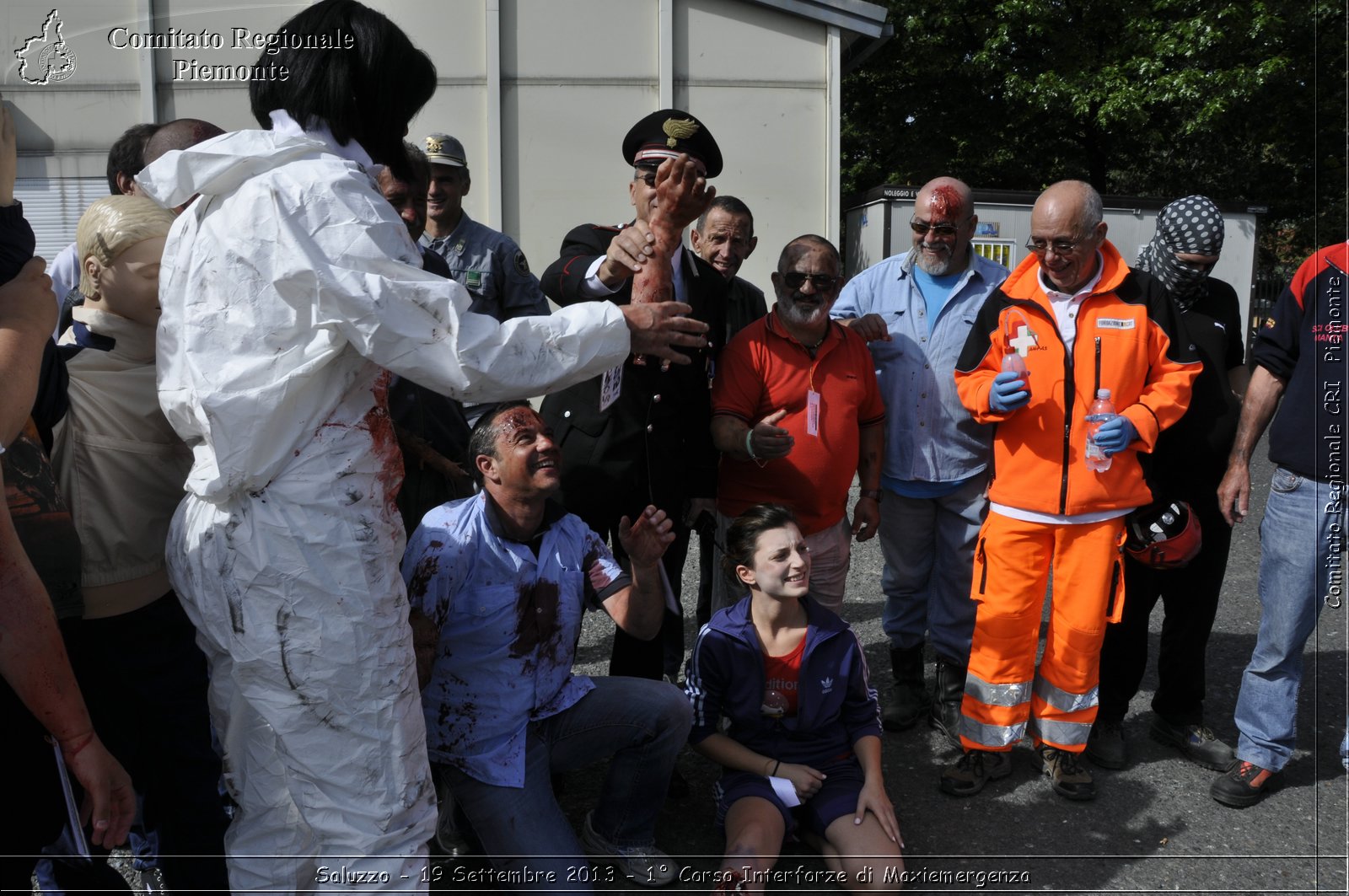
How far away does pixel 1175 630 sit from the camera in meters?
4.04

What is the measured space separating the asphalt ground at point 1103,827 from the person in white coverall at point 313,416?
4.04ft

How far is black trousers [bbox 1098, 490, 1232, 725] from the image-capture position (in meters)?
4.01

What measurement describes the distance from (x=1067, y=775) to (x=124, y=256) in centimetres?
338

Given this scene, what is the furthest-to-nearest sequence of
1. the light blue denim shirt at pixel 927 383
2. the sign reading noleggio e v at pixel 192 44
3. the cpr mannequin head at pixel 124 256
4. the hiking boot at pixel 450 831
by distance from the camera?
1. the sign reading noleggio e v at pixel 192 44
2. the light blue denim shirt at pixel 927 383
3. the hiking boot at pixel 450 831
4. the cpr mannequin head at pixel 124 256

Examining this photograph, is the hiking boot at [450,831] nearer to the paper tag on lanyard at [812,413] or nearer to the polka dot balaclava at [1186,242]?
the paper tag on lanyard at [812,413]

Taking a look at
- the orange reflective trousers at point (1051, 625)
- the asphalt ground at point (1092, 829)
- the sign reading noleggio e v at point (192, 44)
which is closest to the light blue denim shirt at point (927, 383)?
the orange reflective trousers at point (1051, 625)

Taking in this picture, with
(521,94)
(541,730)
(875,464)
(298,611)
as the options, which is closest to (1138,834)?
(875,464)

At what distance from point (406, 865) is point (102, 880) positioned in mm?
1191

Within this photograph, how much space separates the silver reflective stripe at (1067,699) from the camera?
12.1ft


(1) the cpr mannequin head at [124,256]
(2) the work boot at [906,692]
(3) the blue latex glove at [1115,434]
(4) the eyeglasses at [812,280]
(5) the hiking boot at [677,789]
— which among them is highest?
(4) the eyeglasses at [812,280]

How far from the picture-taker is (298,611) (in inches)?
79.1

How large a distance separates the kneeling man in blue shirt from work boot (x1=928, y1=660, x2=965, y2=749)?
143 cm

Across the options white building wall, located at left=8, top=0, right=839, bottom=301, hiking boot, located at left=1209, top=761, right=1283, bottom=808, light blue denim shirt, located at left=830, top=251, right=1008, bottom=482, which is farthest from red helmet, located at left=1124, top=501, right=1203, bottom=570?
white building wall, located at left=8, top=0, right=839, bottom=301

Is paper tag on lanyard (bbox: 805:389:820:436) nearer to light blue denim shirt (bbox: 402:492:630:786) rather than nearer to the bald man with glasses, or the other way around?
the bald man with glasses
